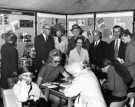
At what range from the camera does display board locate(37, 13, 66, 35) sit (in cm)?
530

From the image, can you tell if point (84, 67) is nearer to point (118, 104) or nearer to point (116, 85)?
point (116, 85)

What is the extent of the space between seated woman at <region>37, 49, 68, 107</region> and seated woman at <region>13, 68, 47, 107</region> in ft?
1.49

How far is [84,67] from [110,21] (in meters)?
2.72

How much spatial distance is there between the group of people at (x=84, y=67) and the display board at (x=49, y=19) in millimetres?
164

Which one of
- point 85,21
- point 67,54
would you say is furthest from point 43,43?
point 85,21

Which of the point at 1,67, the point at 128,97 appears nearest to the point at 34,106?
the point at 128,97

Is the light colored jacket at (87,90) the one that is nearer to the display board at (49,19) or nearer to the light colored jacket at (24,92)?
the light colored jacket at (24,92)

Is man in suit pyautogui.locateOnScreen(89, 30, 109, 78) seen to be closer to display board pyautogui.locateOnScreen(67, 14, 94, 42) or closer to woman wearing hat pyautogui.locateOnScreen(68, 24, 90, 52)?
woman wearing hat pyautogui.locateOnScreen(68, 24, 90, 52)

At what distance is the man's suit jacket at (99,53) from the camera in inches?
183

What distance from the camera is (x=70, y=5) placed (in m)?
6.13

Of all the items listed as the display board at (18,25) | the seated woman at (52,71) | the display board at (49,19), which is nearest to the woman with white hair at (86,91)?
the seated woman at (52,71)

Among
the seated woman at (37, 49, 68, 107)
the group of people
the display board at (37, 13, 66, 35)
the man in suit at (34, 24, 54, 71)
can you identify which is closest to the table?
the group of people

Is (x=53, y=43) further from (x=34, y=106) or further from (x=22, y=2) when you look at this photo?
(x=34, y=106)

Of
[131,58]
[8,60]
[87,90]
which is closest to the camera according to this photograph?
[87,90]
